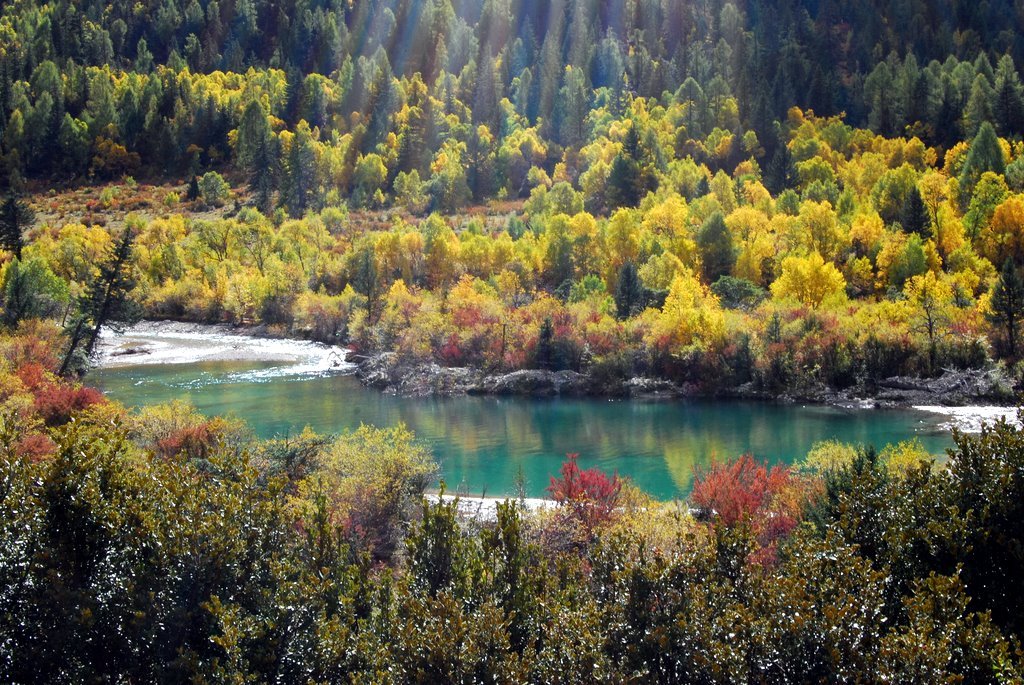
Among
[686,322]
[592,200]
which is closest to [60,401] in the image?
[686,322]

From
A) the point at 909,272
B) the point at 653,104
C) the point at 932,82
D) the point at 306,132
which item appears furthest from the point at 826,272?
the point at 306,132

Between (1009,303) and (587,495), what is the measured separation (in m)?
45.6

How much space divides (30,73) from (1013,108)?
193032mm

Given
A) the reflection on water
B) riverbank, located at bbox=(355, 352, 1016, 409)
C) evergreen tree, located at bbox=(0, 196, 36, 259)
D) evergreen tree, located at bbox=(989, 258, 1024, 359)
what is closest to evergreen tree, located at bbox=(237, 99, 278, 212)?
evergreen tree, located at bbox=(0, 196, 36, 259)

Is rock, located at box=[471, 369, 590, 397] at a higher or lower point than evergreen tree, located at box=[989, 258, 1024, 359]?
lower

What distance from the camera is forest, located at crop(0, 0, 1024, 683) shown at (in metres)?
15.9

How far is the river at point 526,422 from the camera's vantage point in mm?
49156

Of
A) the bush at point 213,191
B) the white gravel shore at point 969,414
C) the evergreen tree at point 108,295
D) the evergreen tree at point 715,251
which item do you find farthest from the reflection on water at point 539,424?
the bush at point 213,191

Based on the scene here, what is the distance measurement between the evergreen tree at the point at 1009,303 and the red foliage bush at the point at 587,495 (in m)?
43.2

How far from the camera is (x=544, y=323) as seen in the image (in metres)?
75.4

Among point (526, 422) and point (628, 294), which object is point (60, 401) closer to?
point (526, 422)

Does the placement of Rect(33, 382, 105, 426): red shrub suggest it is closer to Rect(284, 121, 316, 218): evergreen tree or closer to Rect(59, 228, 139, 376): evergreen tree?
Rect(59, 228, 139, 376): evergreen tree

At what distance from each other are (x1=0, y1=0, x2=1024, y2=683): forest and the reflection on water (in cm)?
543

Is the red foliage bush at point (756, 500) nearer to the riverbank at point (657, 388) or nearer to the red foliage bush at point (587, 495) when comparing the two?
the red foliage bush at point (587, 495)
